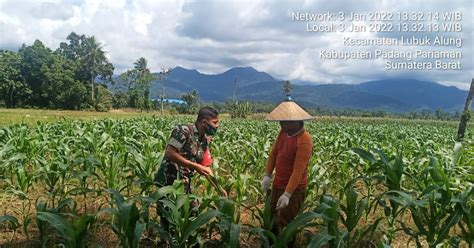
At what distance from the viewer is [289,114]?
3367 millimetres

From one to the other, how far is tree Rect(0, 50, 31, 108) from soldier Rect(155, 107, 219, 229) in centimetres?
5188

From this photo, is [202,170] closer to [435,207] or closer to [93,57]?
[435,207]

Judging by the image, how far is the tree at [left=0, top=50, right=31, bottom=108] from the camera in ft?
160

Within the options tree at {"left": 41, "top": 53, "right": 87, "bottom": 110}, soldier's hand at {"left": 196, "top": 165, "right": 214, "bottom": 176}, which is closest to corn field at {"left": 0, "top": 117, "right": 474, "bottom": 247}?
soldier's hand at {"left": 196, "top": 165, "right": 214, "bottom": 176}

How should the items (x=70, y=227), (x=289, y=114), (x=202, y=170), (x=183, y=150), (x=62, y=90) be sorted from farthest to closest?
(x=62, y=90) < (x=183, y=150) < (x=202, y=170) < (x=289, y=114) < (x=70, y=227)

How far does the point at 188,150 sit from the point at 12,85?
5311cm

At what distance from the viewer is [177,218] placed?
2930mm

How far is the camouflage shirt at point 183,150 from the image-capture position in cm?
357

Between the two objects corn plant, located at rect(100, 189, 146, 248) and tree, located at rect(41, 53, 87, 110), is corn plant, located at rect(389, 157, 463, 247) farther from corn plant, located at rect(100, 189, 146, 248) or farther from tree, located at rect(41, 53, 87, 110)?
tree, located at rect(41, 53, 87, 110)

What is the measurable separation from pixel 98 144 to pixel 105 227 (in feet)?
8.33

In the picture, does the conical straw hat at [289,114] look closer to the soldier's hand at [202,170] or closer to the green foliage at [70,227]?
the soldier's hand at [202,170]

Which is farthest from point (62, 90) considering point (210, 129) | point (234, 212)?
point (234, 212)

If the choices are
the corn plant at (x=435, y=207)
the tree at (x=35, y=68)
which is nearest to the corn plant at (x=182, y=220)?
the corn plant at (x=435, y=207)

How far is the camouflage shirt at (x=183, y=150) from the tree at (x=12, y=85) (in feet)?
170
